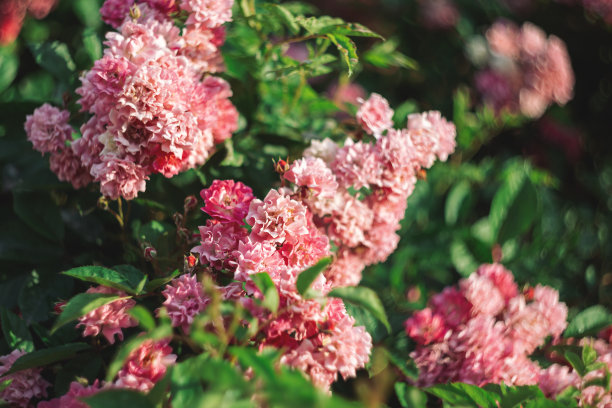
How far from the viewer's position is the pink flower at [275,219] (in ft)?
2.61

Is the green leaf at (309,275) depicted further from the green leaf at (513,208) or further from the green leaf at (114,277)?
the green leaf at (513,208)

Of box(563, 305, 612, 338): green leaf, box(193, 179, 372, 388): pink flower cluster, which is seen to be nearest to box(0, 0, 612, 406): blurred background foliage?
box(193, 179, 372, 388): pink flower cluster

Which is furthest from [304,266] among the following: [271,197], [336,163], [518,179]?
[518,179]

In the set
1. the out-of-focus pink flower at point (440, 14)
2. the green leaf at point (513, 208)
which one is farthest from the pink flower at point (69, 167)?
the out-of-focus pink flower at point (440, 14)

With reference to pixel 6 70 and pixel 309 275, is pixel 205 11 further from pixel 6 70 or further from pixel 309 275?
pixel 6 70

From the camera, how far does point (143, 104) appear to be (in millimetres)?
811

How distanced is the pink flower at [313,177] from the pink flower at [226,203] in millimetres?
82

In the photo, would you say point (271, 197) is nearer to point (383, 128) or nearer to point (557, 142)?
point (383, 128)

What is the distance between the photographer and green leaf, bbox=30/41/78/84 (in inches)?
43.1

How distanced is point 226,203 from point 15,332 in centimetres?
40

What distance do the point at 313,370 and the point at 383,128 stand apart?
477 mm

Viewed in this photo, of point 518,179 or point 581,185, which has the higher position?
point 518,179

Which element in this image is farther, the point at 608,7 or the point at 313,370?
the point at 608,7

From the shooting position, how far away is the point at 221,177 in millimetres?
1084
